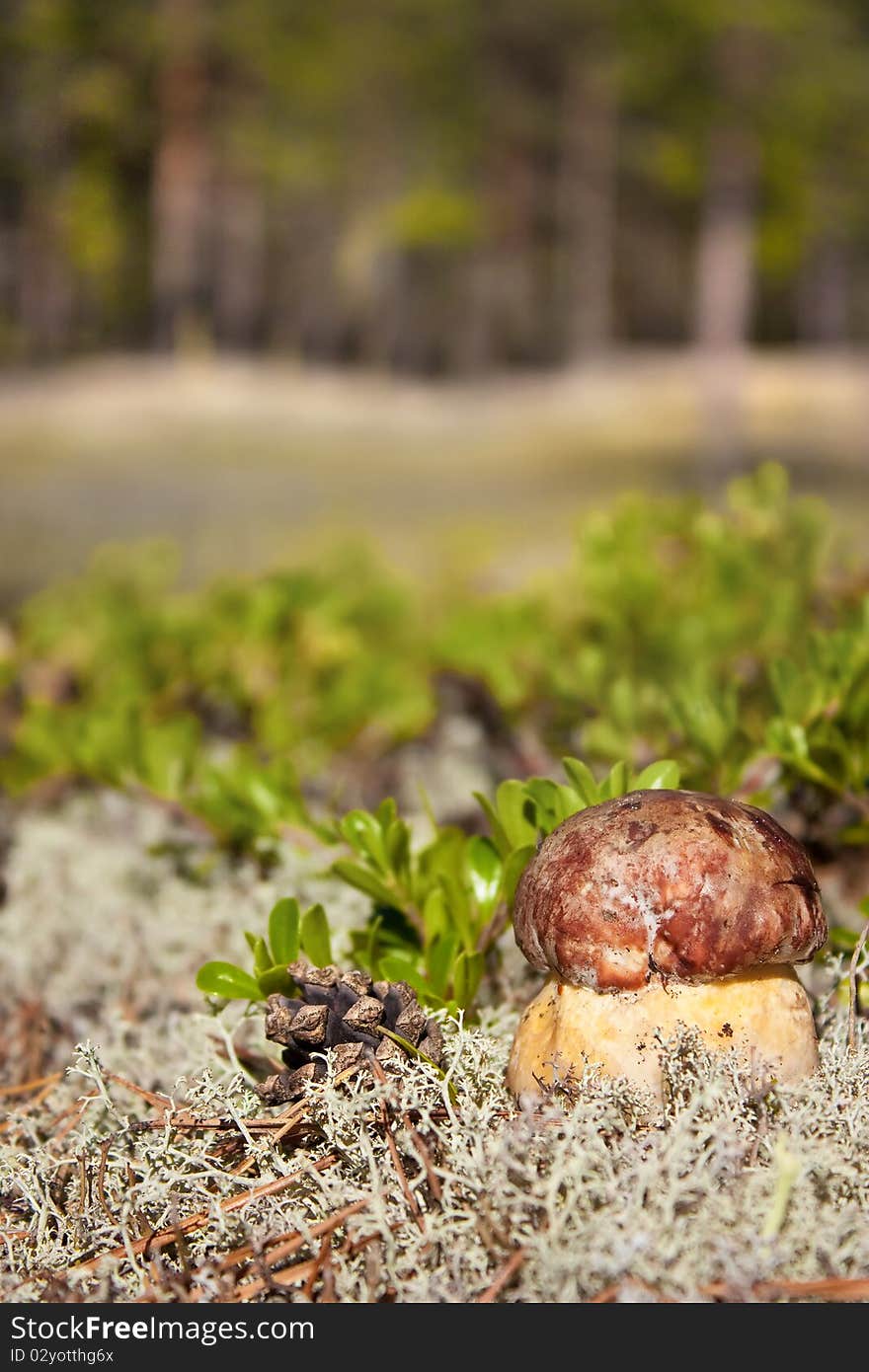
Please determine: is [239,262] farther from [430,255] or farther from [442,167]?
[442,167]

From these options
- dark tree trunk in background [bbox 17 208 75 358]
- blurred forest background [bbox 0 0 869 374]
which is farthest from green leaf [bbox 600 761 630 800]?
dark tree trunk in background [bbox 17 208 75 358]

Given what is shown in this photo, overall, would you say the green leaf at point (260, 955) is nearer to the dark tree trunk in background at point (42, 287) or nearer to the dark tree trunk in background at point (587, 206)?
the dark tree trunk in background at point (587, 206)

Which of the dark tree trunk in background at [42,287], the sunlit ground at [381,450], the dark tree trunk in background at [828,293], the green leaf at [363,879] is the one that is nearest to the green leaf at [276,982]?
the green leaf at [363,879]

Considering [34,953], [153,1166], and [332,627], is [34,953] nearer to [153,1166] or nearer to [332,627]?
[153,1166]

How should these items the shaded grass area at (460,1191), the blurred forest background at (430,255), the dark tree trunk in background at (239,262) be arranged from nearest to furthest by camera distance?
1. the shaded grass area at (460,1191)
2. the blurred forest background at (430,255)
3. the dark tree trunk in background at (239,262)

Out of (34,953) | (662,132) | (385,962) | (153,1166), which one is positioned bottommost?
(34,953)

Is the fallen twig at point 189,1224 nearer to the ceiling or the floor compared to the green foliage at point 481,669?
nearer to the floor

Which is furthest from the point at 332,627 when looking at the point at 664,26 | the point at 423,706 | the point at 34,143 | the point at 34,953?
the point at 34,143
